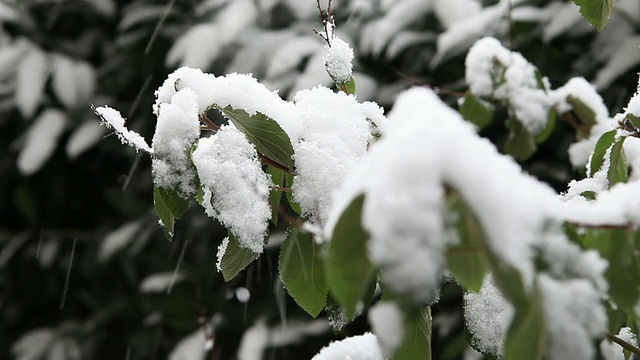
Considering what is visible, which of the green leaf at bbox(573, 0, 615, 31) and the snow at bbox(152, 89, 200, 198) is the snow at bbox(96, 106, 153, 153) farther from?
the green leaf at bbox(573, 0, 615, 31)

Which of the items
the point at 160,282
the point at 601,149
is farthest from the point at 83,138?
the point at 601,149

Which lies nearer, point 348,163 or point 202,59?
point 348,163

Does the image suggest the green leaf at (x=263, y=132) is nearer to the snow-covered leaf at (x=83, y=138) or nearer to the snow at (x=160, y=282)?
the snow at (x=160, y=282)

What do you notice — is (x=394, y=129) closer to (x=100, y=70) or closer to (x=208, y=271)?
(x=208, y=271)

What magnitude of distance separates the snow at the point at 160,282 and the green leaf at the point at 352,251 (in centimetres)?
147

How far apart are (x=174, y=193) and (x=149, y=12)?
1497mm

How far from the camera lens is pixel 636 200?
334 mm

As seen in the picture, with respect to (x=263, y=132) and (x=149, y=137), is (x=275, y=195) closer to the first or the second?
(x=263, y=132)

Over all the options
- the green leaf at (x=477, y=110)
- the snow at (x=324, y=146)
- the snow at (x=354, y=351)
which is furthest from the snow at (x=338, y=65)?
the snow at (x=354, y=351)

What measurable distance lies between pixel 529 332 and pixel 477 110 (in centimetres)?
38

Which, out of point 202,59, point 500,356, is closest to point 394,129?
point 500,356

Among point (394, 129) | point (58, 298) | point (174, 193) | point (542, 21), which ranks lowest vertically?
point (58, 298)

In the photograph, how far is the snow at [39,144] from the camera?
68.2 inches

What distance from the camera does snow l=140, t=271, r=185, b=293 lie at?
166cm
